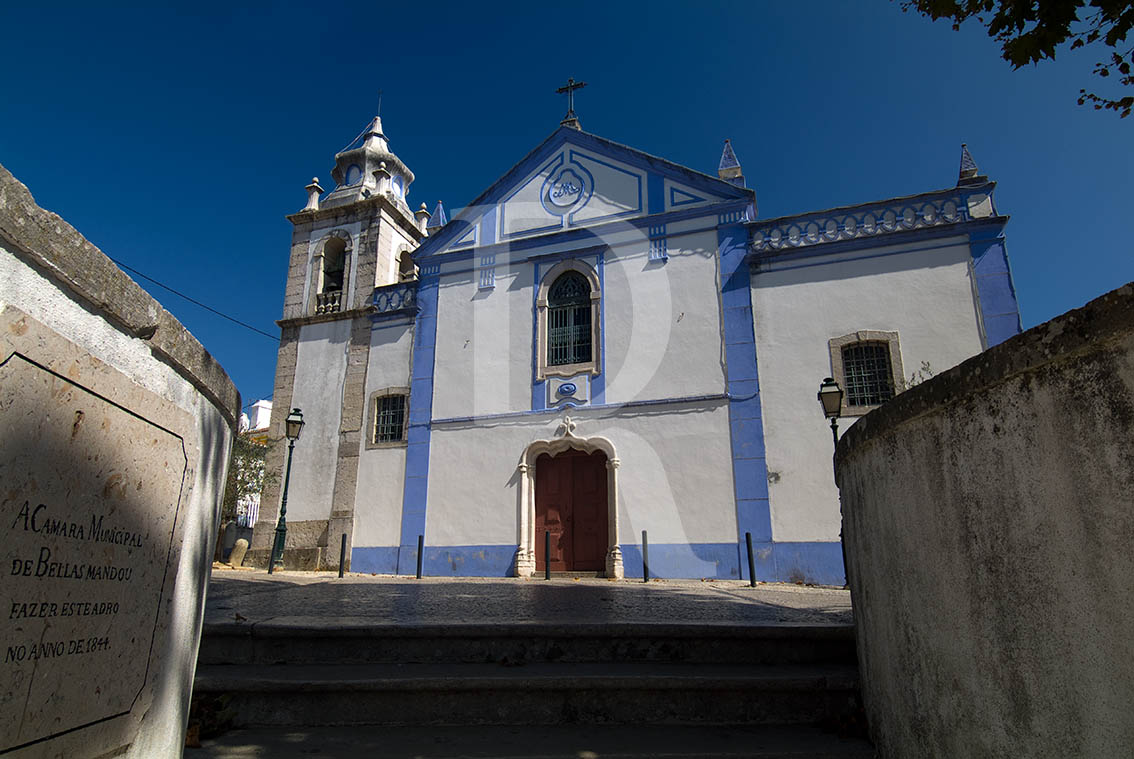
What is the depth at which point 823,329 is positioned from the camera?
12.7m

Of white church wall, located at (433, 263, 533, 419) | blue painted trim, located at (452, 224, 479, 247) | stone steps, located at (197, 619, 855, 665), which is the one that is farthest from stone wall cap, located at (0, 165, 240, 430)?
blue painted trim, located at (452, 224, 479, 247)

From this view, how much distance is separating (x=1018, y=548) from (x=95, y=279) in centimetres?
277

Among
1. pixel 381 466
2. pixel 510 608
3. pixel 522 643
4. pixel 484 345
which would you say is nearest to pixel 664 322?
pixel 484 345

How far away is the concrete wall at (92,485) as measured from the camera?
65.8 inches

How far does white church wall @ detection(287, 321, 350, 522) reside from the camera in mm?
15438

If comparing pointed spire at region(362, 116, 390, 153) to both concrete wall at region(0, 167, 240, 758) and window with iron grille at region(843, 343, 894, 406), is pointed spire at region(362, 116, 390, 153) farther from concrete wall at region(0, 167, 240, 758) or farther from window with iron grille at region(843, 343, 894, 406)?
concrete wall at region(0, 167, 240, 758)

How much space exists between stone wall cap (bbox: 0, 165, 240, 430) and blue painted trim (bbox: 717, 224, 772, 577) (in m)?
10.7

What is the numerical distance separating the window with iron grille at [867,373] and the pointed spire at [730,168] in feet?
14.4

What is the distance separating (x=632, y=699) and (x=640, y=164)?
13.4 m

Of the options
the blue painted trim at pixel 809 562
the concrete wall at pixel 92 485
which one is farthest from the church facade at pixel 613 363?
the concrete wall at pixel 92 485

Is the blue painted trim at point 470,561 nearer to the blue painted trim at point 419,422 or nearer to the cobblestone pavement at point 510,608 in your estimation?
the blue painted trim at point 419,422

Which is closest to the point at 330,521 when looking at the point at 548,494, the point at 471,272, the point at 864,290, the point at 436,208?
the point at 548,494

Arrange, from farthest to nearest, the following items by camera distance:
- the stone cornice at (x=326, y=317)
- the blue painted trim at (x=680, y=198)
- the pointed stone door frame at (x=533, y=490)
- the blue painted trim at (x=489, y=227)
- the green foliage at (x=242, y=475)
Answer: the green foliage at (x=242, y=475), the stone cornice at (x=326, y=317), the blue painted trim at (x=489, y=227), the blue painted trim at (x=680, y=198), the pointed stone door frame at (x=533, y=490)

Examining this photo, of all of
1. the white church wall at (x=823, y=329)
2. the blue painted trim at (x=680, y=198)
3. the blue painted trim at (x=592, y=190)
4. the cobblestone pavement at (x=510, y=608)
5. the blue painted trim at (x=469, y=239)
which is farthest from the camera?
the blue painted trim at (x=469, y=239)
